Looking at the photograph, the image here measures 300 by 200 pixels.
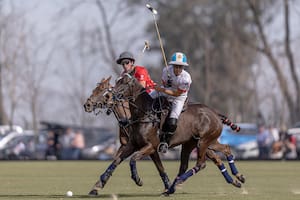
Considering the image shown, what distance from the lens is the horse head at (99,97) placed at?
62.9ft

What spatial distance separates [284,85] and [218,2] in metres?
14.8

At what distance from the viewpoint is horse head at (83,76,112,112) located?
19172 mm

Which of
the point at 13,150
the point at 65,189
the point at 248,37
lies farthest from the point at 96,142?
the point at 65,189

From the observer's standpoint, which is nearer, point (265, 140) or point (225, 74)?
point (265, 140)

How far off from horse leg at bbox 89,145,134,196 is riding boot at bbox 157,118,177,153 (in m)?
0.59

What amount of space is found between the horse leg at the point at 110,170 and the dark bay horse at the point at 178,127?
20 millimetres

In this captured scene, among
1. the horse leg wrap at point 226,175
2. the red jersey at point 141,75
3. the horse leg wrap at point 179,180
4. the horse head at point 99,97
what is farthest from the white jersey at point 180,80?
the horse leg wrap at point 226,175

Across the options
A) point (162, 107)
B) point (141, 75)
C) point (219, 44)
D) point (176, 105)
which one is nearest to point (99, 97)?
point (162, 107)

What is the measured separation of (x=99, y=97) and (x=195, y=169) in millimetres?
2390

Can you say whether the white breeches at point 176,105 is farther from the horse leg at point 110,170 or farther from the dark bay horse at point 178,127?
the horse leg at point 110,170

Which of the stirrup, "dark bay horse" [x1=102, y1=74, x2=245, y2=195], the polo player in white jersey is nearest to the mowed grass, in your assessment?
"dark bay horse" [x1=102, y1=74, x2=245, y2=195]

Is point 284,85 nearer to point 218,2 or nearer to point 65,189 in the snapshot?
point 218,2

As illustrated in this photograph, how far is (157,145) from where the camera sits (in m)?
19.5

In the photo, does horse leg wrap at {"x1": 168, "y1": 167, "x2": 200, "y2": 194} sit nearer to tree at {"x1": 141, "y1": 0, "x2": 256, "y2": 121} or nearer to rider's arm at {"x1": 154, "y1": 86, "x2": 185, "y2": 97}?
rider's arm at {"x1": 154, "y1": 86, "x2": 185, "y2": 97}
